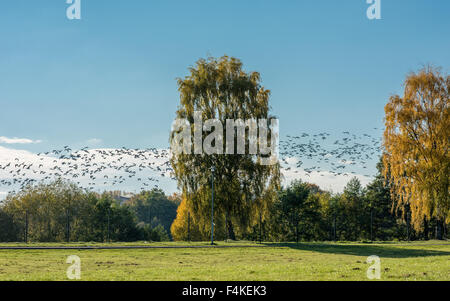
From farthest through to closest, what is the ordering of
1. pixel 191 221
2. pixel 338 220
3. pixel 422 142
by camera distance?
pixel 191 221
pixel 338 220
pixel 422 142


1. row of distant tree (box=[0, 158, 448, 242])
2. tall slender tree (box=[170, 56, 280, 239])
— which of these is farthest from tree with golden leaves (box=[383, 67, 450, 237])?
row of distant tree (box=[0, 158, 448, 242])

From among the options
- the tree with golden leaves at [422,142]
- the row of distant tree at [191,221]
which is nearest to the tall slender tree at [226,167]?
the tree with golden leaves at [422,142]

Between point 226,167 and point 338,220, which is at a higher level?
point 226,167

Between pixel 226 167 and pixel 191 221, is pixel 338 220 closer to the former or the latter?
pixel 191 221

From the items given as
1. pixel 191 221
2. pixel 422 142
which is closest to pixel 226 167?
pixel 422 142

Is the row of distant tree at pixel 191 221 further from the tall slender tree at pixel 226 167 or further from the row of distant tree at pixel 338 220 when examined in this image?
the tall slender tree at pixel 226 167

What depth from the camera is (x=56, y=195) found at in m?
62.2

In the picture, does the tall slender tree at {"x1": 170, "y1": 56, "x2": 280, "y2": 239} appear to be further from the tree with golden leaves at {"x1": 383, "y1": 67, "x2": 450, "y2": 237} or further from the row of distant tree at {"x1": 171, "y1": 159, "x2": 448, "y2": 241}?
the row of distant tree at {"x1": 171, "y1": 159, "x2": 448, "y2": 241}

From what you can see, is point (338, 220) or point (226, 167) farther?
point (338, 220)

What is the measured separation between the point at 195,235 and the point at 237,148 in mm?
29762

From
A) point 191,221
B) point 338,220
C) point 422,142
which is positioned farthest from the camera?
point 191,221

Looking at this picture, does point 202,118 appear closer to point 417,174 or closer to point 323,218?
point 417,174

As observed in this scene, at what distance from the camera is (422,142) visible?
36344 millimetres
